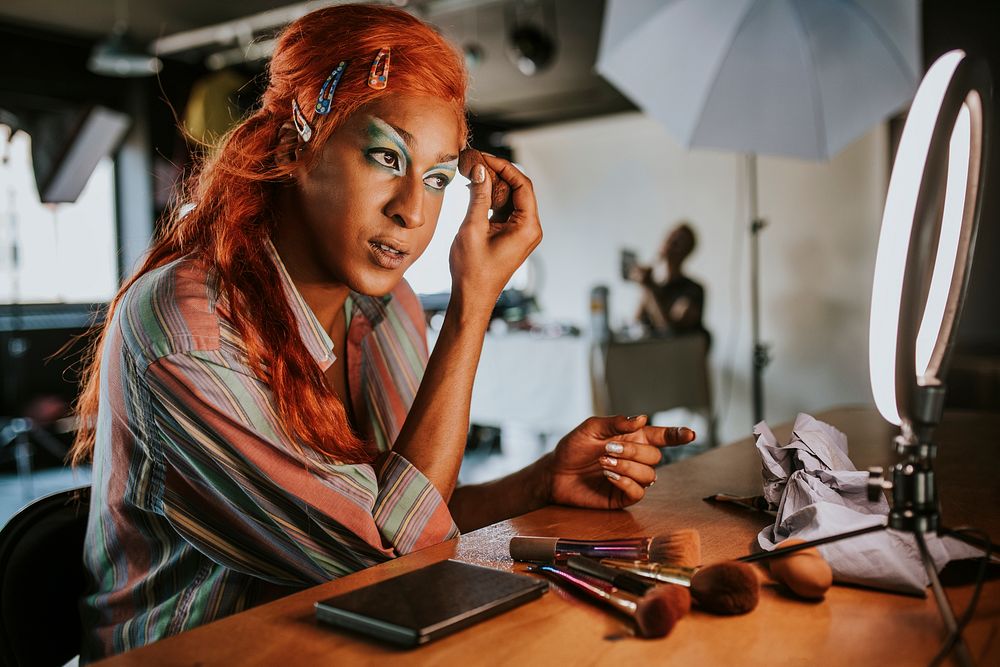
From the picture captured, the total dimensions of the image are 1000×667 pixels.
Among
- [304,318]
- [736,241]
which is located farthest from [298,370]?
[736,241]

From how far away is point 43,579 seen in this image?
876 millimetres

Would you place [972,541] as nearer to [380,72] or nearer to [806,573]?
[806,573]

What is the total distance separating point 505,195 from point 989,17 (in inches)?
176

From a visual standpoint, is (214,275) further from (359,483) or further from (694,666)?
(694,666)

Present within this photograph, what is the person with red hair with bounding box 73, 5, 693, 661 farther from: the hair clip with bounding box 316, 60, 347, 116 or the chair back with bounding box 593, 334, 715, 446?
the chair back with bounding box 593, 334, 715, 446

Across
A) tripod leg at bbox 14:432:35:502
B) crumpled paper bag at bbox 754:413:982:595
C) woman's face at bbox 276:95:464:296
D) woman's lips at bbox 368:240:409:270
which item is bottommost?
tripod leg at bbox 14:432:35:502

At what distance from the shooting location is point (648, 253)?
675 centimetres

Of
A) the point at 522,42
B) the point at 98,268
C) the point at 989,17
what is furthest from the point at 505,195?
the point at 98,268

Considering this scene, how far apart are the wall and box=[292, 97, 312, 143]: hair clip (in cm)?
522

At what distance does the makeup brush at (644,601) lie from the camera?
525 millimetres

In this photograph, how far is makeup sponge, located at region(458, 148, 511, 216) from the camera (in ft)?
3.14

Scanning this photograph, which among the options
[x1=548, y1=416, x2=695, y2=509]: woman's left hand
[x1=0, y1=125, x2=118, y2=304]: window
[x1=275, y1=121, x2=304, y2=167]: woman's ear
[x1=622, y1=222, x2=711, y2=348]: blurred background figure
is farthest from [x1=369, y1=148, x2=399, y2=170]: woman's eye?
[x1=0, y1=125, x2=118, y2=304]: window

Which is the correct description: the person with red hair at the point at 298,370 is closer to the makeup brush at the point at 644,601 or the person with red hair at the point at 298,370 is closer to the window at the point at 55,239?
the makeup brush at the point at 644,601

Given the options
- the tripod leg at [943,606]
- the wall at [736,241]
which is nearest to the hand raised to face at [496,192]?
the tripod leg at [943,606]
